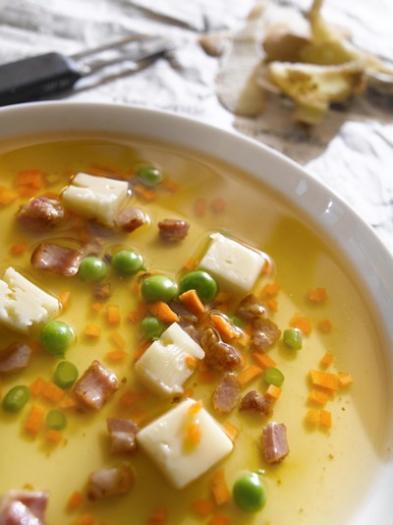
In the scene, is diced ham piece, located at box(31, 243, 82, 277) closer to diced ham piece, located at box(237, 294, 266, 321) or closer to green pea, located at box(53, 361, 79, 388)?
green pea, located at box(53, 361, 79, 388)

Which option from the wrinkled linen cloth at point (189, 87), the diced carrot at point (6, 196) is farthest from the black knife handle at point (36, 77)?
the diced carrot at point (6, 196)

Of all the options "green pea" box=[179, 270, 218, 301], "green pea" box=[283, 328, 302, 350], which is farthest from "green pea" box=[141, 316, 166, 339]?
"green pea" box=[283, 328, 302, 350]

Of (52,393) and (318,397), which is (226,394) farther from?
(52,393)

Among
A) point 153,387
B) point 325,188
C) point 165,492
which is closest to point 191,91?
point 325,188

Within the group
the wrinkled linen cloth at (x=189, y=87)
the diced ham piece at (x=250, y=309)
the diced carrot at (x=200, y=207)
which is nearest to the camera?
the diced ham piece at (x=250, y=309)

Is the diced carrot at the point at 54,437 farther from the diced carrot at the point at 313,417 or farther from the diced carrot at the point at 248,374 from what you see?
the diced carrot at the point at 313,417

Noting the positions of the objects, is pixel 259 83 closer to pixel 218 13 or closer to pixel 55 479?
pixel 218 13
